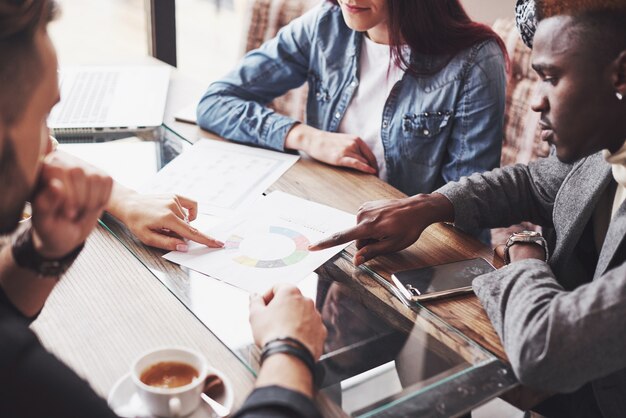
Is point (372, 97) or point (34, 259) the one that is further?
point (372, 97)

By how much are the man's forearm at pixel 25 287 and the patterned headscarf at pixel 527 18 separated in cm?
87

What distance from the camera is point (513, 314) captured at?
0.91 m

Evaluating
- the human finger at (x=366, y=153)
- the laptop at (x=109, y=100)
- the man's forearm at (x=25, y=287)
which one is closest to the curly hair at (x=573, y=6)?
the human finger at (x=366, y=153)

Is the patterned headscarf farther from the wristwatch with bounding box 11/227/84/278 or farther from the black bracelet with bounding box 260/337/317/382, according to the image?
the wristwatch with bounding box 11/227/84/278

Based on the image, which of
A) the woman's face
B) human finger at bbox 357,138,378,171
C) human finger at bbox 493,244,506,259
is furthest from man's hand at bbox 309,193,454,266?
the woman's face

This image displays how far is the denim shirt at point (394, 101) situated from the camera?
5.17ft

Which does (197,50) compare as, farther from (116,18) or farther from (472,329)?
(472,329)

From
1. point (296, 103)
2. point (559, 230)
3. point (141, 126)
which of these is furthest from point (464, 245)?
point (296, 103)

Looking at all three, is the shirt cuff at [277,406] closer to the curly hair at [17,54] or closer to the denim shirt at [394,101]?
the curly hair at [17,54]

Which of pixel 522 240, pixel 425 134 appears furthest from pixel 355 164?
pixel 522 240

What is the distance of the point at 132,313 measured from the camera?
94 cm

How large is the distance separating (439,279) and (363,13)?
0.78 metres

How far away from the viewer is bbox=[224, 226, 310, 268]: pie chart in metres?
1.08

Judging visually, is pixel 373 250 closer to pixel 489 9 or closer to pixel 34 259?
pixel 34 259
